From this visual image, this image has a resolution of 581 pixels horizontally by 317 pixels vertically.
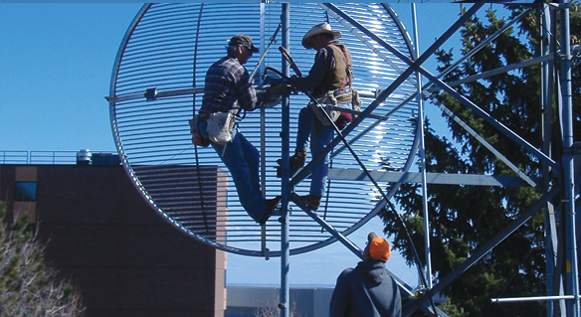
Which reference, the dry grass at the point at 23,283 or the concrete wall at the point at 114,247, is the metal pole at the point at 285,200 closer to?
the dry grass at the point at 23,283

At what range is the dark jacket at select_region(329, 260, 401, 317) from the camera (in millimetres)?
5301

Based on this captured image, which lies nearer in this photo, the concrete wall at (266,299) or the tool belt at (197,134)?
the tool belt at (197,134)

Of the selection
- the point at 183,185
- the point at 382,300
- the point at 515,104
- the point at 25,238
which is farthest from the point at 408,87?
the point at 25,238

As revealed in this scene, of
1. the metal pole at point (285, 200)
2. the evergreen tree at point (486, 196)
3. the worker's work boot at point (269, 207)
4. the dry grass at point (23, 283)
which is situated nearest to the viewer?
the metal pole at point (285, 200)

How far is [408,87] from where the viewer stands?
8.09 m

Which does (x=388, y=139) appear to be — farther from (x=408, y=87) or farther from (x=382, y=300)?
(x=382, y=300)

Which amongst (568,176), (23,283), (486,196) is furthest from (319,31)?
(23,283)

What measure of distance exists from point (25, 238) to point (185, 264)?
31.8 ft

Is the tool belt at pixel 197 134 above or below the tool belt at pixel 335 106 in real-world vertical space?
below

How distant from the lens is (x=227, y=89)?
266 inches

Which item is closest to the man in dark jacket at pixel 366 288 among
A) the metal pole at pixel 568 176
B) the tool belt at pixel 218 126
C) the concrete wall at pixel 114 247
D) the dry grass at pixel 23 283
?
the tool belt at pixel 218 126

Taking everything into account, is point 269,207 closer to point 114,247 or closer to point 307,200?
point 307,200

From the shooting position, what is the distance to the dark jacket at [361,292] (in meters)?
5.30

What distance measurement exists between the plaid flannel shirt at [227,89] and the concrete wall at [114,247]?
33.8 m
